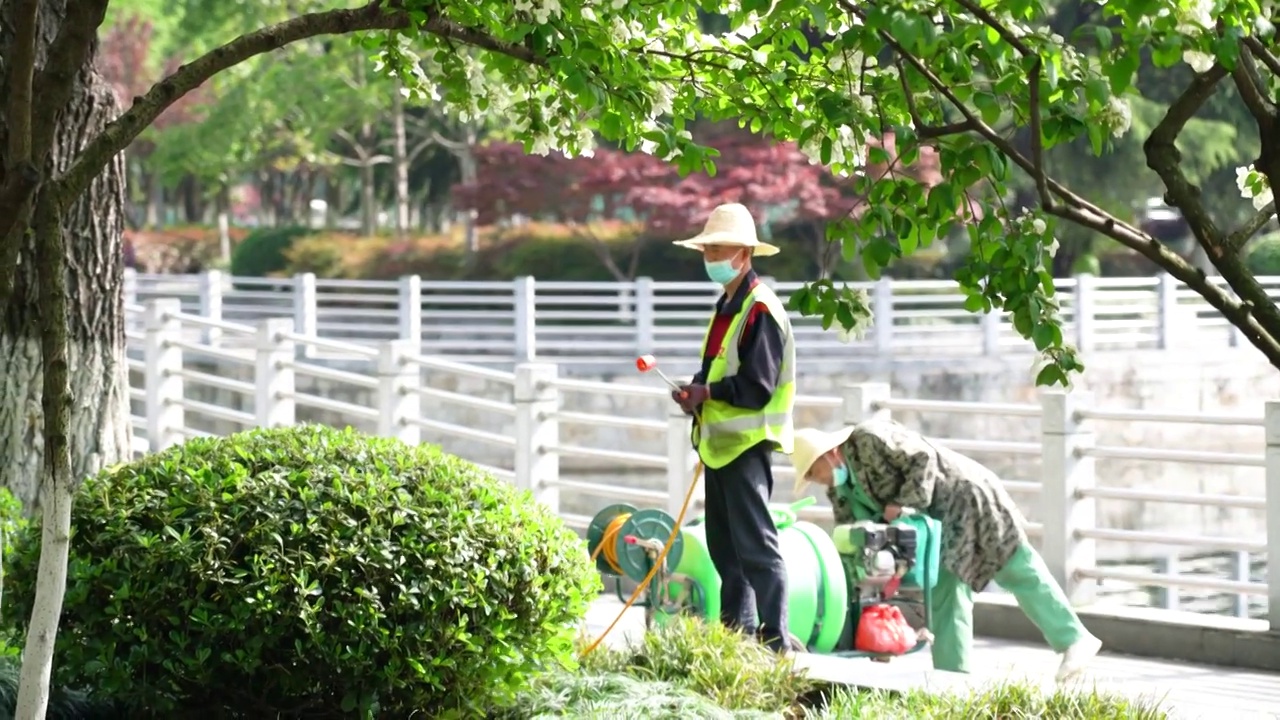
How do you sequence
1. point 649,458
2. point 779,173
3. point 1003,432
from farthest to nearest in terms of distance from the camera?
point 779,173, point 1003,432, point 649,458

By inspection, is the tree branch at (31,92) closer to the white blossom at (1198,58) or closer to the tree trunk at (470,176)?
the white blossom at (1198,58)

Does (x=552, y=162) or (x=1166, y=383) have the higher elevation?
(x=552, y=162)

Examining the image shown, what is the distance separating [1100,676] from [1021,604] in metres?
0.43

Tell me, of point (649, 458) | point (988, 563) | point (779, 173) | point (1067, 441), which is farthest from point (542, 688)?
point (779, 173)

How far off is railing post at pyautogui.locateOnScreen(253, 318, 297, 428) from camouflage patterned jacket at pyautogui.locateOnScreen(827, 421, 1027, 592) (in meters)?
7.64

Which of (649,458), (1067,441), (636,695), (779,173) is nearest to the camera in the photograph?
(636,695)

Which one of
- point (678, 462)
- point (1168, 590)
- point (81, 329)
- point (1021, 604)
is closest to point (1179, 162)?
point (1021, 604)

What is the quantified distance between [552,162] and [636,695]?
26.3 meters

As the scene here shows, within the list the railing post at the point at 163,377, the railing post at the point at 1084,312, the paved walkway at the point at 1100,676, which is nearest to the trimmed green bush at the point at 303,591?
the paved walkway at the point at 1100,676

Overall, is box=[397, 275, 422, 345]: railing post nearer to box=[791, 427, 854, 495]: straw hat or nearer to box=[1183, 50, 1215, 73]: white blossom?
box=[791, 427, 854, 495]: straw hat

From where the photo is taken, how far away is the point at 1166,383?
26.3 meters

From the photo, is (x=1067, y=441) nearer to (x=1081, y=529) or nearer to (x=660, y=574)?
(x=1081, y=529)

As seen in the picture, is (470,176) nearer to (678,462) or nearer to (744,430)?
(678,462)

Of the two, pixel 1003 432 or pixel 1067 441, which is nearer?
pixel 1067 441
